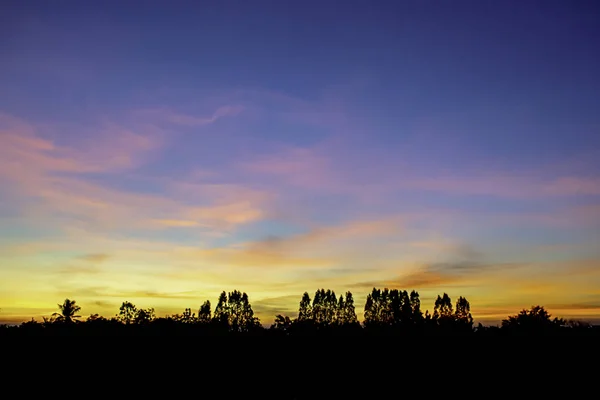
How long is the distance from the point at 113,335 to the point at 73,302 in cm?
6074

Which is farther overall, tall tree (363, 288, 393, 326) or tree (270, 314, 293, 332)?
tall tree (363, 288, 393, 326)

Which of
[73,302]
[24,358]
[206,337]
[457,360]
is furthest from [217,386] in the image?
[73,302]

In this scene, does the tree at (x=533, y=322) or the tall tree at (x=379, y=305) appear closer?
the tree at (x=533, y=322)

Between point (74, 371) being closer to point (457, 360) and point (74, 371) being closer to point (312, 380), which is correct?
point (312, 380)

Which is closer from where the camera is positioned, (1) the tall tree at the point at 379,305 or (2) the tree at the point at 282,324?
→ (2) the tree at the point at 282,324

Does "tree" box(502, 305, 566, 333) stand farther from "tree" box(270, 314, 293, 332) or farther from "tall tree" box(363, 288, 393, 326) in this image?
"tall tree" box(363, 288, 393, 326)

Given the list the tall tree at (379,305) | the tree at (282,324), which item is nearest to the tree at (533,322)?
the tree at (282,324)

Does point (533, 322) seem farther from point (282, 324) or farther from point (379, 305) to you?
point (379, 305)

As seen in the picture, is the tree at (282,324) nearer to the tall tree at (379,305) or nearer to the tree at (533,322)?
the tree at (533,322)

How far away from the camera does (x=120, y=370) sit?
75.8ft

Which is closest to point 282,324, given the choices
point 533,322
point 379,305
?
point 533,322

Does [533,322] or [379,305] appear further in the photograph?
[379,305]

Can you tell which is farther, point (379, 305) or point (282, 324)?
point (379, 305)

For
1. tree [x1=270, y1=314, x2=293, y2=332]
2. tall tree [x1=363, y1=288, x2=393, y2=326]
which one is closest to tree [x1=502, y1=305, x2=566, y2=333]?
tree [x1=270, y1=314, x2=293, y2=332]
